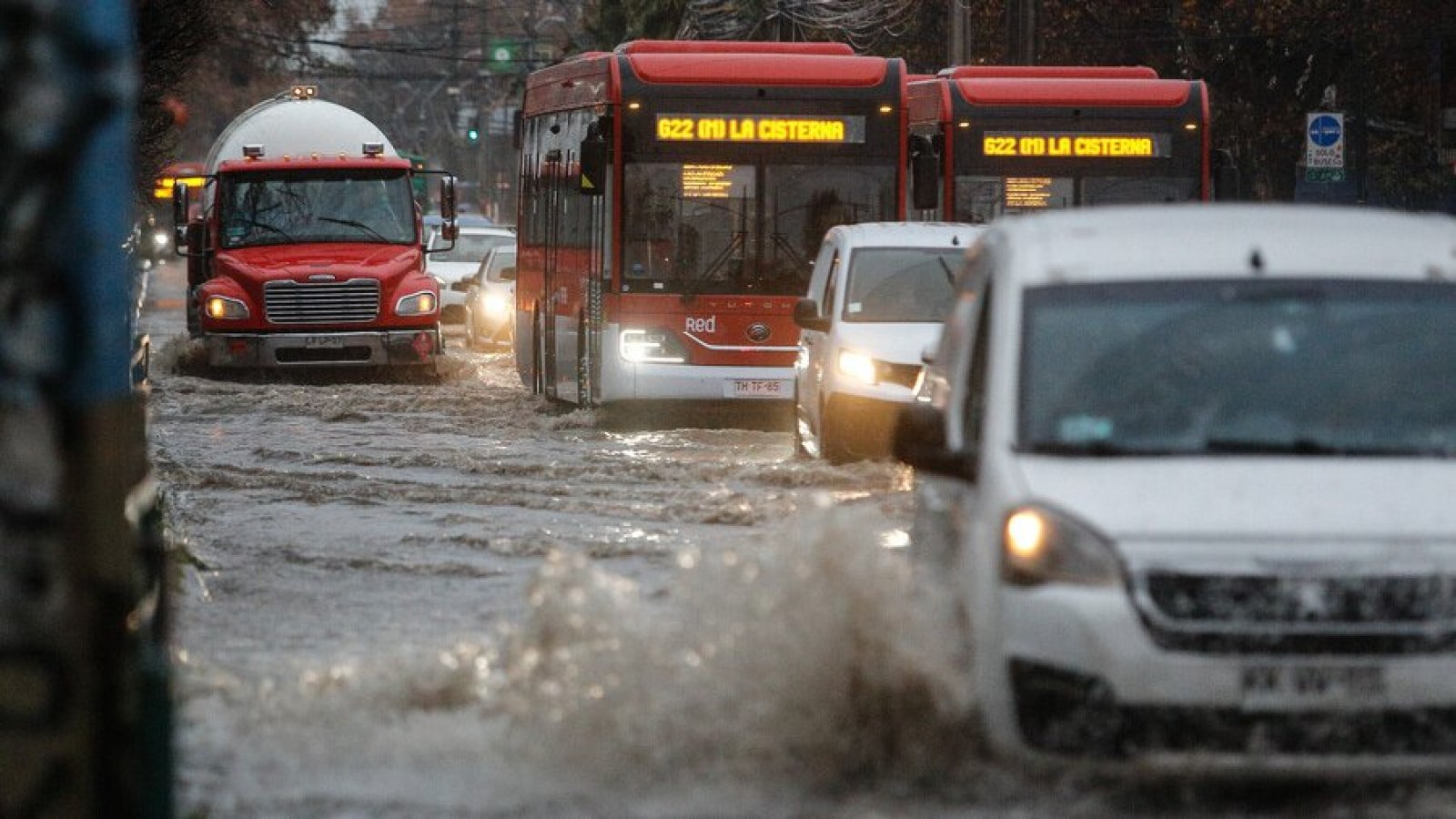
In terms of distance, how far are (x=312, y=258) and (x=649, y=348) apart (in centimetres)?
895

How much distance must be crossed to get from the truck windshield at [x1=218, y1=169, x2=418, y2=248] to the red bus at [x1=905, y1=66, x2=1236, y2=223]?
8082 millimetres

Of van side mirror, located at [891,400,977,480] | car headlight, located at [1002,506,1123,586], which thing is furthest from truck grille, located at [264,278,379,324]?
car headlight, located at [1002,506,1123,586]

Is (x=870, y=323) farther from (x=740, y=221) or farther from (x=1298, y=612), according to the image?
(x=1298, y=612)

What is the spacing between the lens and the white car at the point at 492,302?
38281mm

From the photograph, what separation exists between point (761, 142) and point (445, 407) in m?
5.83

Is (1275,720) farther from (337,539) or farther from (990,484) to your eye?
(337,539)

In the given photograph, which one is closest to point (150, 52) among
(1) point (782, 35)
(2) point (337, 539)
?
(2) point (337, 539)

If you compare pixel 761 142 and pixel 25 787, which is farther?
pixel 761 142

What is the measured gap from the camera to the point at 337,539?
632 inches

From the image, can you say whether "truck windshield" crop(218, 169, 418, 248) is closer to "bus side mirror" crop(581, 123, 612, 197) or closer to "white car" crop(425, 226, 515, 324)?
"white car" crop(425, 226, 515, 324)

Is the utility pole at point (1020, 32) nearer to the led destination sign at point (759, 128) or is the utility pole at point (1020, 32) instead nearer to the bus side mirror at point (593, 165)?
the led destination sign at point (759, 128)

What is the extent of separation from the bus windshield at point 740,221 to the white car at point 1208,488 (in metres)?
13.3

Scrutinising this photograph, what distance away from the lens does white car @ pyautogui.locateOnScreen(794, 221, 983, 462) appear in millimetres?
18266

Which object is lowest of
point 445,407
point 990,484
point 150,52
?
point 445,407
